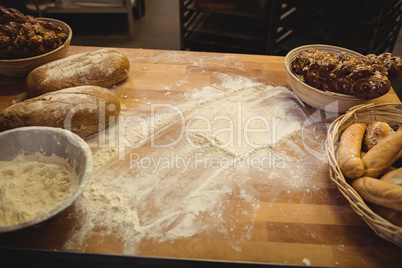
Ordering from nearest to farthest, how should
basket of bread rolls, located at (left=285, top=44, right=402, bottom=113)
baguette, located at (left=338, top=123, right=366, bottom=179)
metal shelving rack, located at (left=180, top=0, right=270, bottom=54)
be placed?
baguette, located at (left=338, top=123, right=366, bottom=179), basket of bread rolls, located at (left=285, top=44, right=402, bottom=113), metal shelving rack, located at (left=180, top=0, right=270, bottom=54)

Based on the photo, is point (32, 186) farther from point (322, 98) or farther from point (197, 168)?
point (322, 98)

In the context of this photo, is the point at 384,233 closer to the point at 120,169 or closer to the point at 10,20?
the point at 120,169

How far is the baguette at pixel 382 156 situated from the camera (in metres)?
1.08

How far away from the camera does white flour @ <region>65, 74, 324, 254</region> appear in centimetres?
103

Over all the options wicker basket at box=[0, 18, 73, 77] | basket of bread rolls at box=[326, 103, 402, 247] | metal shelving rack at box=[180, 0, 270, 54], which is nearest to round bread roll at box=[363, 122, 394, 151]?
basket of bread rolls at box=[326, 103, 402, 247]

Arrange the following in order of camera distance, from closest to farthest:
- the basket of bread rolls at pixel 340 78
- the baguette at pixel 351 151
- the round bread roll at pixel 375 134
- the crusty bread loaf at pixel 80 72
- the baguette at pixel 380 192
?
the baguette at pixel 380 192 < the baguette at pixel 351 151 < the round bread roll at pixel 375 134 < the basket of bread rolls at pixel 340 78 < the crusty bread loaf at pixel 80 72

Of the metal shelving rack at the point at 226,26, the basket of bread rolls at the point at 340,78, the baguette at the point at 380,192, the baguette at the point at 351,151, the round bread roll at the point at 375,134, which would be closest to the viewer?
the baguette at the point at 380,192

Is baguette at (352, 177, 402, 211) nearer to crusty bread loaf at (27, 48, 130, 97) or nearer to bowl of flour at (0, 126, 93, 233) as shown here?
bowl of flour at (0, 126, 93, 233)

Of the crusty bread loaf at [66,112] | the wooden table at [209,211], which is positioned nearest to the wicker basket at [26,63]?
the wooden table at [209,211]

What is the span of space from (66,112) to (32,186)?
35 cm

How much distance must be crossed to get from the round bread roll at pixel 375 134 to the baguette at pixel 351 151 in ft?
0.09

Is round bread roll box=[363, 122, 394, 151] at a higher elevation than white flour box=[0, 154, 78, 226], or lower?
higher

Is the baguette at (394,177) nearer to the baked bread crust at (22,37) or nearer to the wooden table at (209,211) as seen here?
the wooden table at (209,211)

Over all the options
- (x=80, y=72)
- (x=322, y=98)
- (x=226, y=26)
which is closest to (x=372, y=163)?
(x=322, y=98)
